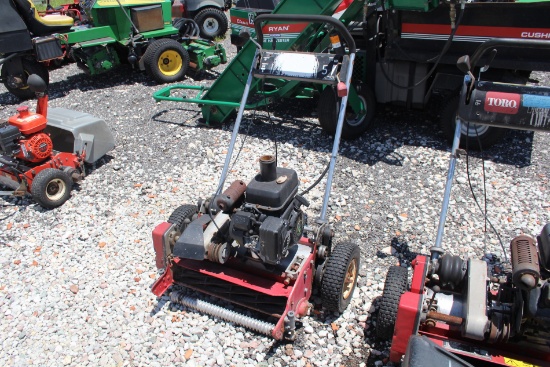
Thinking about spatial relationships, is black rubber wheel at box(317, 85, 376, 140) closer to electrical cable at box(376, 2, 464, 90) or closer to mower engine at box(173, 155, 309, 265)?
electrical cable at box(376, 2, 464, 90)

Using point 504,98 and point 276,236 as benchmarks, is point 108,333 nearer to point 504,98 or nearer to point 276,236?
point 276,236

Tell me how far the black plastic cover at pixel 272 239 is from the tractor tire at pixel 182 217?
0.76m

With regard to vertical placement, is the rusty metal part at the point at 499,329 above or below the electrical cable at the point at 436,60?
below

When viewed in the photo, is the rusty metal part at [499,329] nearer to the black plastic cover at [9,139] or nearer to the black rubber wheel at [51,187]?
the black rubber wheel at [51,187]

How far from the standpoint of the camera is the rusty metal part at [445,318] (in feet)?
8.79

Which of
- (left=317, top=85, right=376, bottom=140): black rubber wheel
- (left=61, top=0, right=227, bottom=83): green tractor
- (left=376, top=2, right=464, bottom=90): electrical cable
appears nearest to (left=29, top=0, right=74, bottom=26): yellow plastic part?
(left=61, top=0, right=227, bottom=83): green tractor

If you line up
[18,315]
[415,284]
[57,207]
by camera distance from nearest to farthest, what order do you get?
[415,284]
[18,315]
[57,207]

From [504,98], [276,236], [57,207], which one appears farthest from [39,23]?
[504,98]

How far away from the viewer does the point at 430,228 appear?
4.28 meters

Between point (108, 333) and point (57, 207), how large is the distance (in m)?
1.97

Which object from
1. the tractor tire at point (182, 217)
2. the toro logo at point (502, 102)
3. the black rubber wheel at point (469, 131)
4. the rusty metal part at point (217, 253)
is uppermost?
the toro logo at point (502, 102)

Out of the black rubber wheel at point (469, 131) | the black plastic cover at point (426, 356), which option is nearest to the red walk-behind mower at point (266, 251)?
the black plastic cover at point (426, 356)

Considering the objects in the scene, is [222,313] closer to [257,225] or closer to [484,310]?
[257,225]

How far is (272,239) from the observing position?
2977 mm
